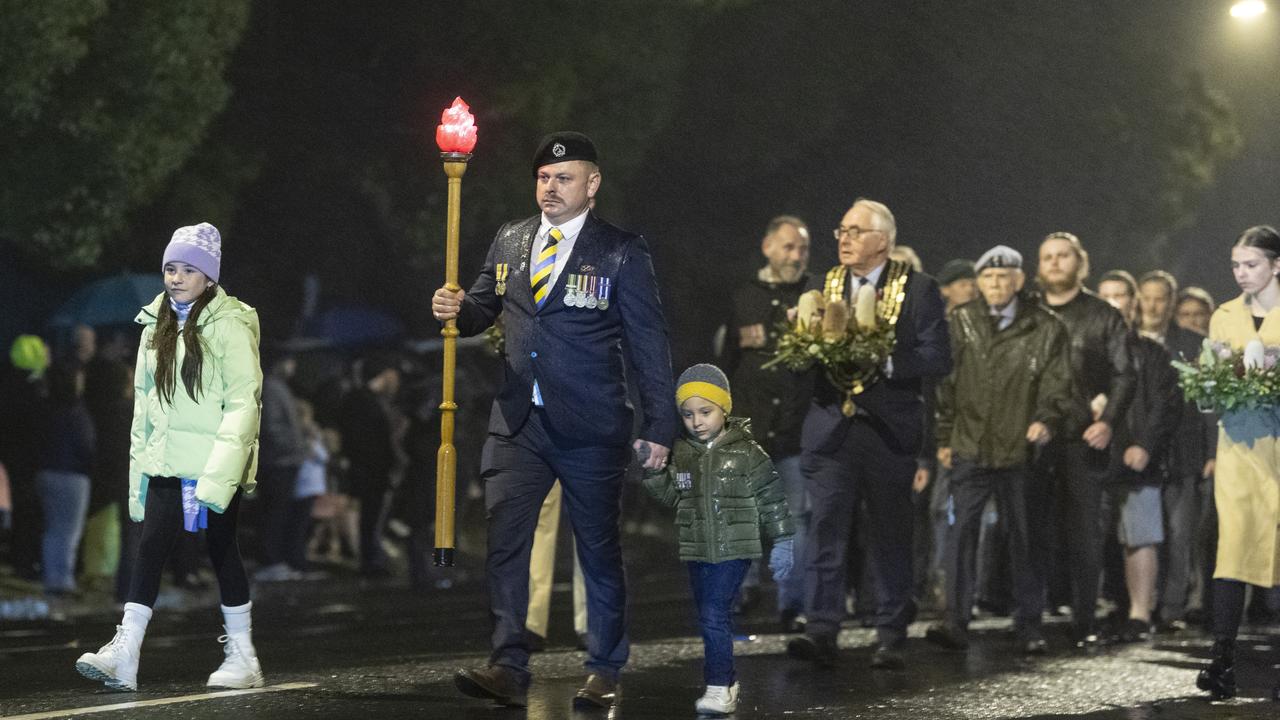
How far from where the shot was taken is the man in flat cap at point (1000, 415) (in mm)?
13633

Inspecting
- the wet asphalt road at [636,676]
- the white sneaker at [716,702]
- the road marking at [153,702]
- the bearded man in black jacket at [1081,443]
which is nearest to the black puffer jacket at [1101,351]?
the bearded man in black jacket at [1081,443]

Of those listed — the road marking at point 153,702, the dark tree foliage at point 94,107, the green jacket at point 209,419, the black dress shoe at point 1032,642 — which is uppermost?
the dark tree foliage at point 94,107

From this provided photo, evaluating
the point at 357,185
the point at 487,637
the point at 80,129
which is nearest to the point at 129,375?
the point at 80,129

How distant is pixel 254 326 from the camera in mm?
10328

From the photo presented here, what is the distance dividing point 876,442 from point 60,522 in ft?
27.8

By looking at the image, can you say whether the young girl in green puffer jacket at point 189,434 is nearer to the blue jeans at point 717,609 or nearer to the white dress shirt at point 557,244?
the white dress shirt at point 557,244

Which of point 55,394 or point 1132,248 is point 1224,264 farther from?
point 55,394

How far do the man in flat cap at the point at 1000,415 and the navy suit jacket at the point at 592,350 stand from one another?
13.8 ft

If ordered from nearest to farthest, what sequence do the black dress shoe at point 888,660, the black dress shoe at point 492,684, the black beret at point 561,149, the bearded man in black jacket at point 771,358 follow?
the black dress shoe at point 492,684 → the black beret at point 561,149 → the black dress shoe at point 888,660 → the bearded man in black jacket at point 771,358

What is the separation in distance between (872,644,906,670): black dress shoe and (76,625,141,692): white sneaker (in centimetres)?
391

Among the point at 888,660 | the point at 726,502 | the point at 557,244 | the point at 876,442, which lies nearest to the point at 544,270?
the point at 557,244

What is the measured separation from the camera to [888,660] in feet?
39.5

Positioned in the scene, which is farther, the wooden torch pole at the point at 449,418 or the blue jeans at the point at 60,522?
the blue jeans at the point at 60,522

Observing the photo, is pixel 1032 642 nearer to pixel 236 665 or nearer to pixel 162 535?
pixel 236 665
